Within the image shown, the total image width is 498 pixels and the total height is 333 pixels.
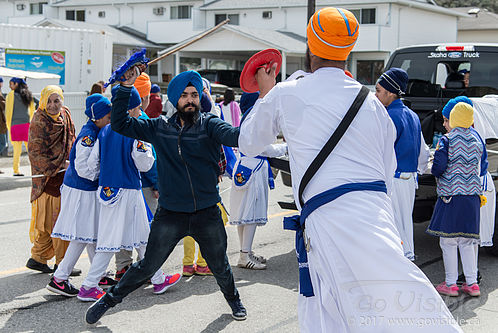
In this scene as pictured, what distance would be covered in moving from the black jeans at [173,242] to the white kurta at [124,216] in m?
0.59

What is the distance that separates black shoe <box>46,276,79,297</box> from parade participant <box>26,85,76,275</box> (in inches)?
24.8

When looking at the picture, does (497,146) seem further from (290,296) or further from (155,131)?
(155,131)

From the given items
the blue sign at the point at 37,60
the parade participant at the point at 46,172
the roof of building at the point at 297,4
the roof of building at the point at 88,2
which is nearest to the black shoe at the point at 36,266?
the parade participant at the point at 46,172

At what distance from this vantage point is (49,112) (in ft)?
19.9

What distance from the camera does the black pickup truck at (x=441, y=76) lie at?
781 centimetres

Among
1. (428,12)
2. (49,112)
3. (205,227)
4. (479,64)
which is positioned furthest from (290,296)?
(428,12)


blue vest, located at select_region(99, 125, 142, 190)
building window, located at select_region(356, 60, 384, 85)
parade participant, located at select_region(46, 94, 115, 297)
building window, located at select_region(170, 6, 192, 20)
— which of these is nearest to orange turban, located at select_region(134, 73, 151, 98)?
parade participant, located at select_region(46, 94, 115, 297)

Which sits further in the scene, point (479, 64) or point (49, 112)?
point (479, 64)

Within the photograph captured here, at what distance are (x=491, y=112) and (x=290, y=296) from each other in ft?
10.1

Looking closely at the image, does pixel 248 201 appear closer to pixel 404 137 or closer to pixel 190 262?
pixel 190 262

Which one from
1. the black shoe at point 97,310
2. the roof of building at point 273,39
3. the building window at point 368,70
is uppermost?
the roof of building at point 273,39

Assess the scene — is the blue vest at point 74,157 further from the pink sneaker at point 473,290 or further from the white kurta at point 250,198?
the pink sneaker at point 473,290

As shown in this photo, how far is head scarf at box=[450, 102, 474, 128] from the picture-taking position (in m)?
5.63

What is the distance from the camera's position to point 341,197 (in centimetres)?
302
